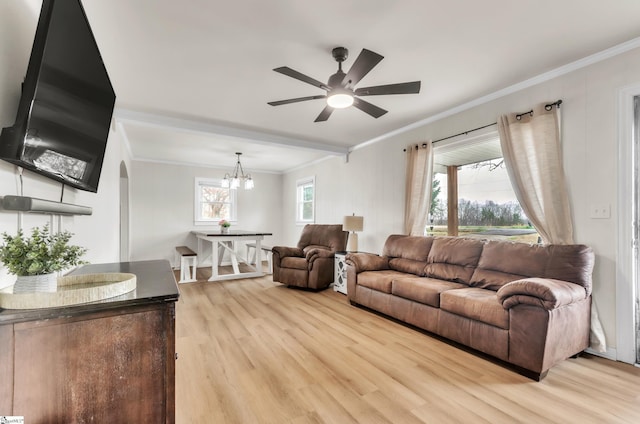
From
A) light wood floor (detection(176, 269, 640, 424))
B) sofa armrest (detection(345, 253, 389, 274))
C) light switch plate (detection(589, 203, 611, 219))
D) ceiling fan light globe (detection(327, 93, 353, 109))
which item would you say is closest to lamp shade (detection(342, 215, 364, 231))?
sofa armrest (detection(345, 253, 389, 274))

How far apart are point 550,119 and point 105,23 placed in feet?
12.5

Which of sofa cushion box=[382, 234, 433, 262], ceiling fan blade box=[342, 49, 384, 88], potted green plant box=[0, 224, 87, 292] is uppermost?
ceiling fan blade box=[342, 49, 384, 88]

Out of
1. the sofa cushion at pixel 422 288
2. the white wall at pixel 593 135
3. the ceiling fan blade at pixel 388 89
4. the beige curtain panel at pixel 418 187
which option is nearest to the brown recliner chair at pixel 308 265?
the beige curtain panel at pixel 418 187

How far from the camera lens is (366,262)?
3906 millimetres

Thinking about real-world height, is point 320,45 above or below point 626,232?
above

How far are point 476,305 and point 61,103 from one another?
303 centimetres

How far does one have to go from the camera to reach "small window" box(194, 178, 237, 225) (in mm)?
7086

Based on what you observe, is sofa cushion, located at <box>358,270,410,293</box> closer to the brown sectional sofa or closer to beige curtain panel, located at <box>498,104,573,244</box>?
the brown sectional sofa

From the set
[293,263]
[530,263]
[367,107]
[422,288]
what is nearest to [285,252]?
[293,263]

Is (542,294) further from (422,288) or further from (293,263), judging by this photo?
(293,263)

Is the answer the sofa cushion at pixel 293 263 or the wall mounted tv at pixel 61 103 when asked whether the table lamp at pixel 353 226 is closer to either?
the sofa cushion at pixel 293 263

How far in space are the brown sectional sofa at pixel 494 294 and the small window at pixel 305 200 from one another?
3.24m

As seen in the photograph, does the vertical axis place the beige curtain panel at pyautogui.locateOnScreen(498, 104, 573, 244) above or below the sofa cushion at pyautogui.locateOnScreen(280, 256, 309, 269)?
above

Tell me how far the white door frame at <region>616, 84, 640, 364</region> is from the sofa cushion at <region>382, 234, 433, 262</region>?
1.69 metres
